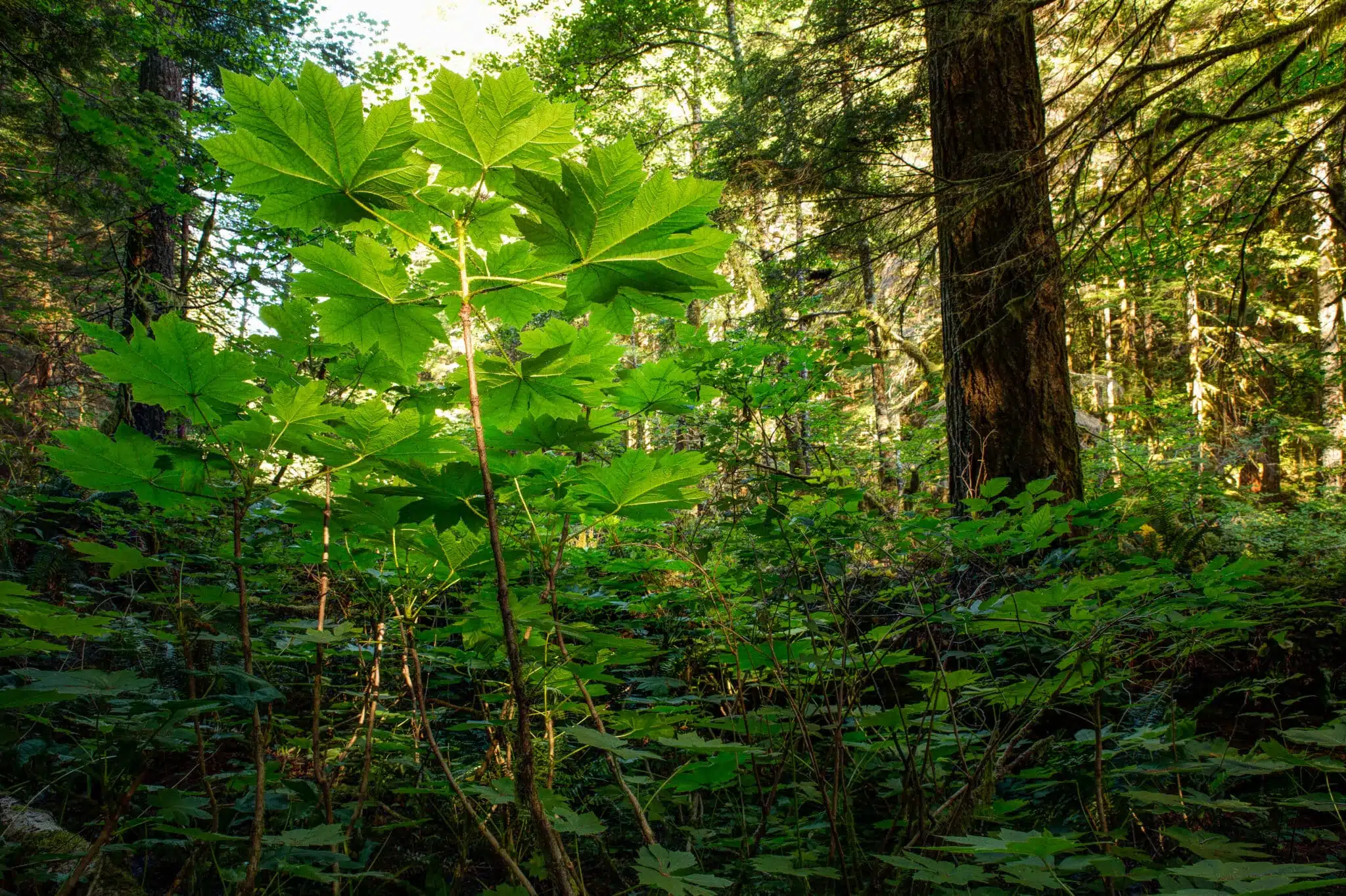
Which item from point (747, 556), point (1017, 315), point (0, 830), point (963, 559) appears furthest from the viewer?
point (1017, 315)

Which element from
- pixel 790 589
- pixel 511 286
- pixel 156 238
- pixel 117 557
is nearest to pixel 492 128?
pixel 511 286

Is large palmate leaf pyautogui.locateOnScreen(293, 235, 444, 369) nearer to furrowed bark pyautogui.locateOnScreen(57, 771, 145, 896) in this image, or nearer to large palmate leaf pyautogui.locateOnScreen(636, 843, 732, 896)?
furrowed bark pyautogui.locateOnScreen(57, 771, 145, 896)

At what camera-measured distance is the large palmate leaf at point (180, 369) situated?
101 centimetres

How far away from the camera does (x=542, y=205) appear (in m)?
0.87

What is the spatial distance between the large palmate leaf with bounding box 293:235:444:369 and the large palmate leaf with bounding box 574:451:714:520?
1.20 feet

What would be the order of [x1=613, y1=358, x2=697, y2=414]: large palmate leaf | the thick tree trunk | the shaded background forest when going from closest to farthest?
the shaded background forest < [x1=613, y1=358, x2=697, y2=414]: large palmate leaf < the thick tree trunk

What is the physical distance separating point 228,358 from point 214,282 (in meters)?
8.61

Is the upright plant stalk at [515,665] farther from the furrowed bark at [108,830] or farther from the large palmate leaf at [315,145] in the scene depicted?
the furrowed bark at [108,830]

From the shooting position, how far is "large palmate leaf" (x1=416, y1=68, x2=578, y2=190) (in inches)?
36.2

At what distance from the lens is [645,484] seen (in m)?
1.12

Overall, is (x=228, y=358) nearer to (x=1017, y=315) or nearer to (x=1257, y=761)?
(x=1257, y=761)

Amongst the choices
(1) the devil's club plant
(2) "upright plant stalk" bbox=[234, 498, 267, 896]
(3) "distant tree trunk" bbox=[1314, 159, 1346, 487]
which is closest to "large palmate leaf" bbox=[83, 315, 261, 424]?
(1) the devil's club plant

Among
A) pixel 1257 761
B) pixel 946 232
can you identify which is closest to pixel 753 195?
pixel 946 232

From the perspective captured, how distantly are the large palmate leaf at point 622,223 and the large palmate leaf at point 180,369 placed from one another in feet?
2.00
